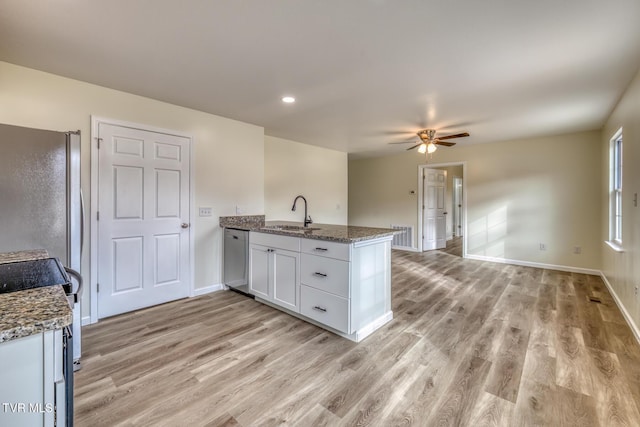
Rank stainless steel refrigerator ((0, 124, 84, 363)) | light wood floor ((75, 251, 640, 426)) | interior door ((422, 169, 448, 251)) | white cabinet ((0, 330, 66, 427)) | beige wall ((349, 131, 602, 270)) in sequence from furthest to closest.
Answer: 1. interior door ((422, 169, 448, 251))
2. beige wall ((349, 131, 602, 270))
3. stainless steel refrigerator ((0, 124, 84, 363))
4. light wood floor ((75, 251, 640, 426))
5. white cabinet ((0, 330, 66, 427))

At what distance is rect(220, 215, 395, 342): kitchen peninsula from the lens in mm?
2396

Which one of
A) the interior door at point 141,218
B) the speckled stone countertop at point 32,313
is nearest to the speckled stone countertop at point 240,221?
the interior door at point 141,218

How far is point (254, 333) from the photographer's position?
2561 millimetres

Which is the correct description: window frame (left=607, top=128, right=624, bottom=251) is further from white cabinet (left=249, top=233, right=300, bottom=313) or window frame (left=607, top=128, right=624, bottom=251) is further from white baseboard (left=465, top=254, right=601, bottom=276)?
white cabinet (left=249, top=233, right=300, bottom=313)

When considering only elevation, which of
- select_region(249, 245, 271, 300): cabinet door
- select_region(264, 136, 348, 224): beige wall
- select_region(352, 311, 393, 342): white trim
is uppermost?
select_region(264, 136, 348, 224): beige wall

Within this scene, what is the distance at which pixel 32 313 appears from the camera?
0.77 metres

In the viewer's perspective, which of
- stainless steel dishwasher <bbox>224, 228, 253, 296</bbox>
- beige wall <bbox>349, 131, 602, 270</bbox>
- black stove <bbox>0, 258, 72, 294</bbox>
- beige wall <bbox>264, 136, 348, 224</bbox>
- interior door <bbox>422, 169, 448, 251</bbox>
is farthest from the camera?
interior door <bbox>422, 169, 448, 251</bbox>

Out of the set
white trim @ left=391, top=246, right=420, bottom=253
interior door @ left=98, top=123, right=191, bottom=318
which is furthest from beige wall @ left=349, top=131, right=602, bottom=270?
interior door @ left=98, top=123, right=191, bottom=318

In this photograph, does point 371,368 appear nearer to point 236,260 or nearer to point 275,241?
point 275,241

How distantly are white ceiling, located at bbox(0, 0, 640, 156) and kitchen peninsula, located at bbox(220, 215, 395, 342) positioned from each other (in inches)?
55.8

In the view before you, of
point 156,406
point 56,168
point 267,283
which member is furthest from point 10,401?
point 267,283

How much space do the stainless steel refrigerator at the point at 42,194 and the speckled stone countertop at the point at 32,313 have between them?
3.71 feet

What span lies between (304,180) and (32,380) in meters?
4.89

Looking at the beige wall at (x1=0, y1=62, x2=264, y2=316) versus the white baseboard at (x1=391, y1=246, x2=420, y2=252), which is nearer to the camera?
the beige wall at (x1=0, y1=62, x2=264, y2=316)
